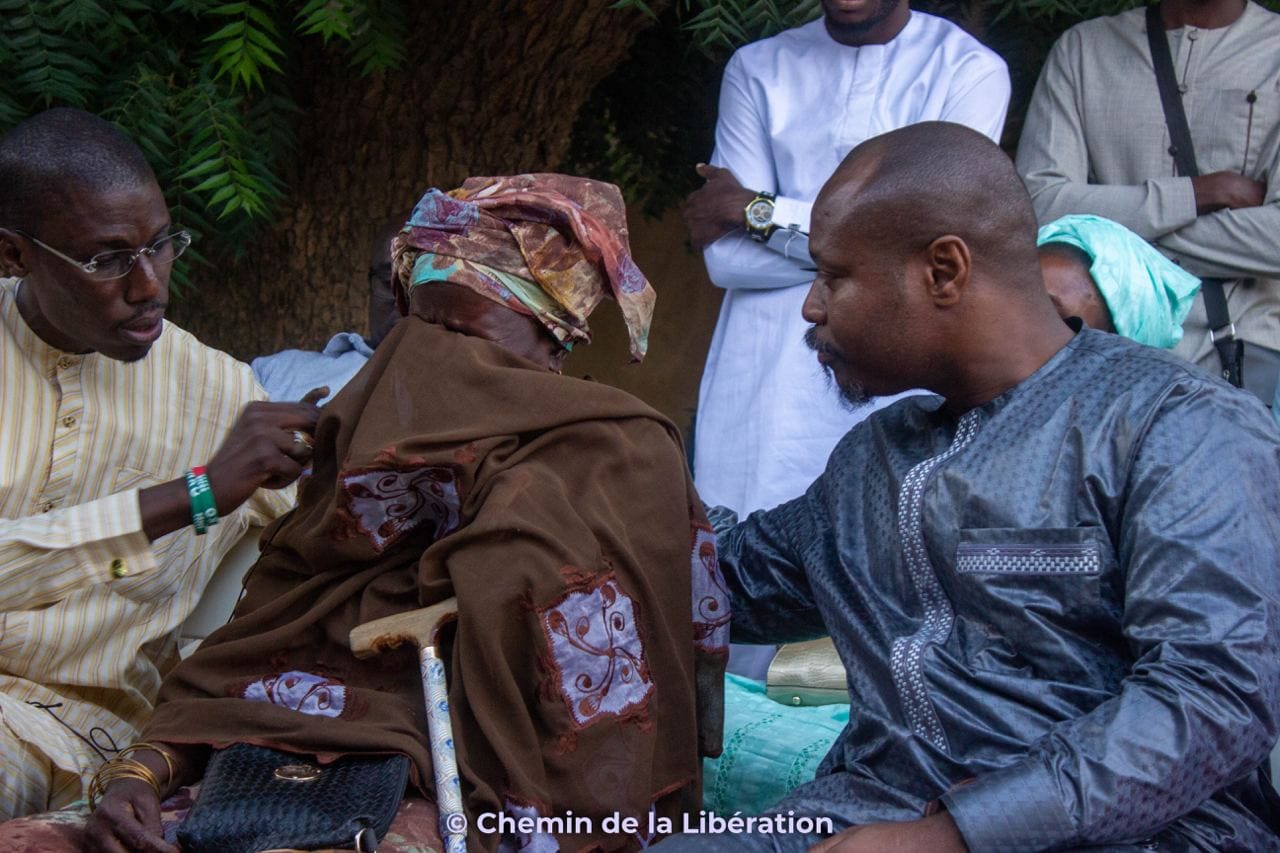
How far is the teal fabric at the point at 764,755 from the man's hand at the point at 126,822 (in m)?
1.35

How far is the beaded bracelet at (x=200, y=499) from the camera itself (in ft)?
10.3

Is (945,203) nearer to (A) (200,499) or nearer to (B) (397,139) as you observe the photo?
(A) (200,499)

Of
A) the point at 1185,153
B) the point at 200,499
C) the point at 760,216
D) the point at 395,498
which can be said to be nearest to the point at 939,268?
the point at 395,498

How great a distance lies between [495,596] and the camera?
2.64 meters

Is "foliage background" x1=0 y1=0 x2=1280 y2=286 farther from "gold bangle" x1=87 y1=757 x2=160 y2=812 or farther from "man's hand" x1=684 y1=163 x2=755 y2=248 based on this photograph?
"gold bangle" x1=87 y1=757 x2=160 y2=812

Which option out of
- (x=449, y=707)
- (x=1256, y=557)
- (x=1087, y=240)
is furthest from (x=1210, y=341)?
(x=449, y=707)

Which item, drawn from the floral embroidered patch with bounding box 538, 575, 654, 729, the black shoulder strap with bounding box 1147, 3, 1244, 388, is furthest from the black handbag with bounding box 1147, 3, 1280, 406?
the floral embroidered patch with bounding box 538, 575, 654, 729

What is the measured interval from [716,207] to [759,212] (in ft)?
0.51

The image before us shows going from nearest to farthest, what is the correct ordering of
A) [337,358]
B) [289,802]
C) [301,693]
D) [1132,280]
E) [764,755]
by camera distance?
[289,802], [301,693], [1132,280], [764,755], [337,358]

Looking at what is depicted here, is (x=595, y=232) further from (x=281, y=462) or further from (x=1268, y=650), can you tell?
(x=1268, y=650)

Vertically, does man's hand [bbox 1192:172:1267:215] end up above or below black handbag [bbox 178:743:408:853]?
above

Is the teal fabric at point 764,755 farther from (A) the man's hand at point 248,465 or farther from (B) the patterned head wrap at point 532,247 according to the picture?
(A) the man's hand at point 248,465

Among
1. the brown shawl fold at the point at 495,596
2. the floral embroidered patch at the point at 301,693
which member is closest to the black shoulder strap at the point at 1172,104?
the brown shawl fold at the point at 495,596

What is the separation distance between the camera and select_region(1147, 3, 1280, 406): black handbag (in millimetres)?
4383
